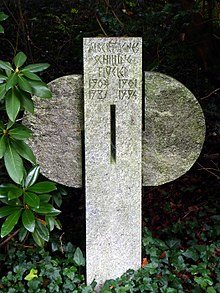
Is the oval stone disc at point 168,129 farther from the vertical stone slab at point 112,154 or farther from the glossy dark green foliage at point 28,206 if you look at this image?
the glossy dark green foliage at point 28,206

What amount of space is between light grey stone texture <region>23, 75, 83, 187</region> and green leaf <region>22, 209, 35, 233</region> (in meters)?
0.29

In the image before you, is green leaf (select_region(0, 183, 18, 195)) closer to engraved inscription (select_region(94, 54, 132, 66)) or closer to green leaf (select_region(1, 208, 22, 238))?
green leaf (select_region(1, 208, 22, 238))

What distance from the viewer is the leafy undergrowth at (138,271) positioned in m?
2.74

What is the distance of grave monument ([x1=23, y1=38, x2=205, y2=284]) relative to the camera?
2.53 meters

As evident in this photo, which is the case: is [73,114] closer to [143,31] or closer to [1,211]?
[1,211]

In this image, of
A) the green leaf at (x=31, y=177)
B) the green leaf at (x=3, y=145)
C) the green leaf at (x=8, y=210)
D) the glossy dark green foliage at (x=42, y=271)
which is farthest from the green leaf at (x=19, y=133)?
the glossy dark green foliage at (x=42, y=271)

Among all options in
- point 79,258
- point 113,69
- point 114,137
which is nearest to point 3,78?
point 113,69

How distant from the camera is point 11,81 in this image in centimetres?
225

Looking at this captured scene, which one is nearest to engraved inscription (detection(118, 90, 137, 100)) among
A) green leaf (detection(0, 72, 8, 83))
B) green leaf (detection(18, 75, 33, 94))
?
green leaf (detection(18, 75, 33, 94))

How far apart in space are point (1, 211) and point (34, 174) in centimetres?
26

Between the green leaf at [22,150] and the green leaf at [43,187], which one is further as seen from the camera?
the green leaf at [43,187]

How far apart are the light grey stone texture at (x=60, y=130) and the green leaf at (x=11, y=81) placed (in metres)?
0.33

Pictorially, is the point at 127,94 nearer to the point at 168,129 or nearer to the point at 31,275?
the point at 168,129

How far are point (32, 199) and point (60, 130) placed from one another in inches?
17.1
